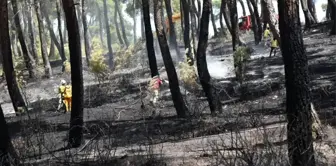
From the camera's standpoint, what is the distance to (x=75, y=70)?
1323cm

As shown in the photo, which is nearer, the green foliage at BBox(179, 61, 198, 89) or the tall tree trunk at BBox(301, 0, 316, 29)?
the green foliage at BBox(179, 61, 198, 89)

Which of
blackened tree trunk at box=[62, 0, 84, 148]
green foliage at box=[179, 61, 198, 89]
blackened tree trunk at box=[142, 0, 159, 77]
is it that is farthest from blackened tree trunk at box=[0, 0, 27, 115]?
blackened tree trunk at box=[62, 0, 84, 148]

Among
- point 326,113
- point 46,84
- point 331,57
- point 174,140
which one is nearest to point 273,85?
point 331,57

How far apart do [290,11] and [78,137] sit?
7.03 metres

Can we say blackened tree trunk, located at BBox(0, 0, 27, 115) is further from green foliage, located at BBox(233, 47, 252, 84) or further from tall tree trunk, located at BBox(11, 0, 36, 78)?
green foliage, located at BBox(233, 47, 252, 84)

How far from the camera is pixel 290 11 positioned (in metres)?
8.34

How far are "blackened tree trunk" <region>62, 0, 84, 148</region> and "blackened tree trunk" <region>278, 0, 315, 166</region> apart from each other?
6.12 m

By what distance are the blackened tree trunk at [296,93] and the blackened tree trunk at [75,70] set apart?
6.12 meters

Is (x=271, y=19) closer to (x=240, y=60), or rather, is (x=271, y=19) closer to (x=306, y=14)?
(x=240, y=60)

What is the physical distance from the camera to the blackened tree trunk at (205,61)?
15352mm

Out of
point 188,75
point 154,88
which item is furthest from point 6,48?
point 188,75

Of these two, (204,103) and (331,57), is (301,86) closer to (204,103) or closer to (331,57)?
(204,103)

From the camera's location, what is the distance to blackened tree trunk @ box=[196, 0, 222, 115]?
15352mm

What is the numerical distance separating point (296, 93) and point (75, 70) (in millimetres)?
6596
